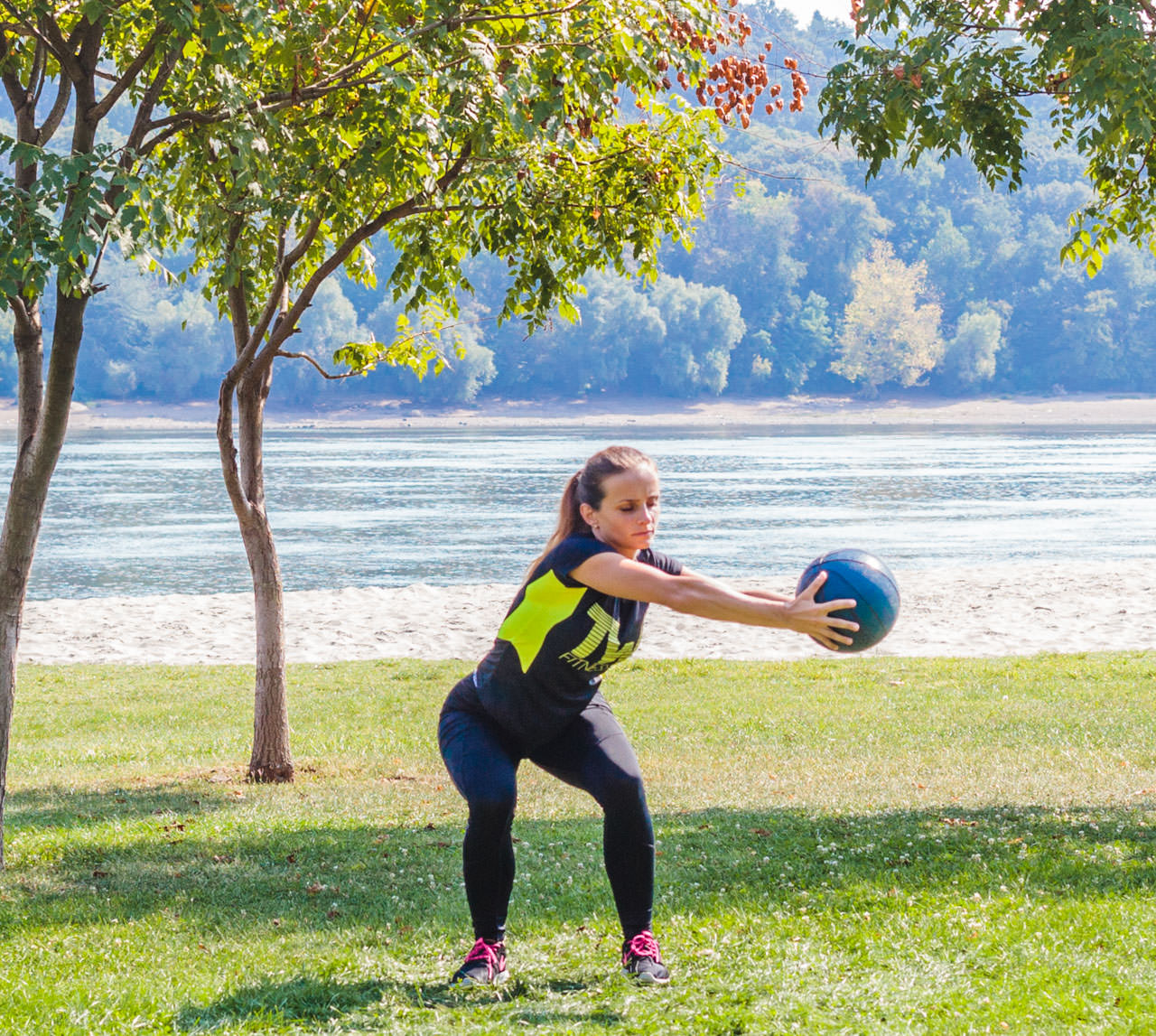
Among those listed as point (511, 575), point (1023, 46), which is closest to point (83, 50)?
point (1023, 46)

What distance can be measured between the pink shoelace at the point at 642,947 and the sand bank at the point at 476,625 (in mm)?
12905

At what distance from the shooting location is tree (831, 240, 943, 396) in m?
135

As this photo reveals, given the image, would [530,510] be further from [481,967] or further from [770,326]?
[770,326]

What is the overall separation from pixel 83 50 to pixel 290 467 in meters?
58.5

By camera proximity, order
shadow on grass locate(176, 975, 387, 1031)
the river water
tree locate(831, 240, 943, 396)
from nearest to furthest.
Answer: shadow on grass locate(176, 975, 387, 1031) → the river water → tree locate(831, 240, 943, 396)

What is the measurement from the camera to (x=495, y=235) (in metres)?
9.89

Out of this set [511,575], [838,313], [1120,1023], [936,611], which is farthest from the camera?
[838,313]

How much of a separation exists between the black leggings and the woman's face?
25.2 inches

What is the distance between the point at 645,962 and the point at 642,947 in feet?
0.17

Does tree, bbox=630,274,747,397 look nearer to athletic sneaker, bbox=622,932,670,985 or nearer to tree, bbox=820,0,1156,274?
tree, bbox=820,0,1156,274

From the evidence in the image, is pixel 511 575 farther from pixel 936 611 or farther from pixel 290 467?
pixel 290 467

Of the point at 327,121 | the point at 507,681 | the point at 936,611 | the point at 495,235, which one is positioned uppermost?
the point at 327,121

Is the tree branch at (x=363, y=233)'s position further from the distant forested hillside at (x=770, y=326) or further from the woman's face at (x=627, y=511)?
the distant forested hillside at (x=770, y=326)

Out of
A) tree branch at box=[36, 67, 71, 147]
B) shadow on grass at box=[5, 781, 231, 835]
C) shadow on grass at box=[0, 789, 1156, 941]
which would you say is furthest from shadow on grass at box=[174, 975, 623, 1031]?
tree branch at box=[36, 67, 71, 147]
